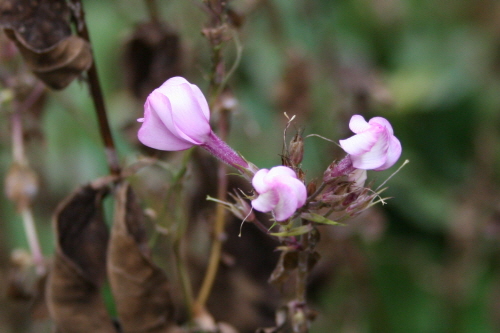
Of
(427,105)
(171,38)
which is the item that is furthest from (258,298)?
(427,105)

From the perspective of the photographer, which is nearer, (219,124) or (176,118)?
(176,118)

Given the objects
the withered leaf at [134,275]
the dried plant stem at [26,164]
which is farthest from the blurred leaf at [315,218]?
the dried plant stem at [26,164]

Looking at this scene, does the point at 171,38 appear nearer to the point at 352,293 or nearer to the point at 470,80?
the point at 352,293

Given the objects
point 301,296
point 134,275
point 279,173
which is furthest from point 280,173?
point 134,275

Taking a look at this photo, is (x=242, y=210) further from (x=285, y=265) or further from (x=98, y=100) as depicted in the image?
(x=98, y=100)

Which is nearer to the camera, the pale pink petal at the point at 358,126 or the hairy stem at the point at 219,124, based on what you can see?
the pale pink petal at the point at 358,126

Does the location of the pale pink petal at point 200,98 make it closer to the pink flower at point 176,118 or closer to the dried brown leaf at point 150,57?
the pink flower at point 176,118
